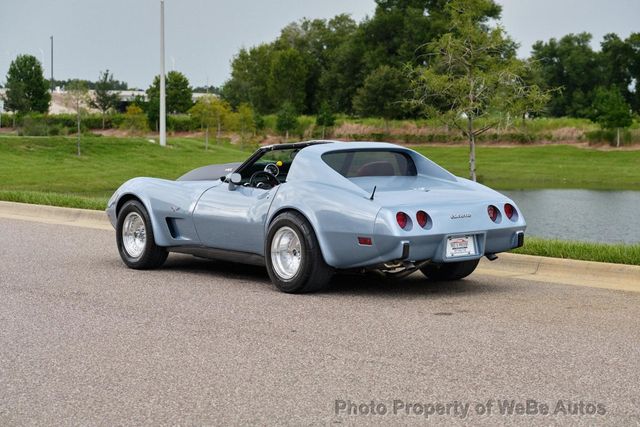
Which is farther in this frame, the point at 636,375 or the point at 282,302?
the point at 282,302

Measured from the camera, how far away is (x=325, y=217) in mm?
9125

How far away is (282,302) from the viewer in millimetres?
8922

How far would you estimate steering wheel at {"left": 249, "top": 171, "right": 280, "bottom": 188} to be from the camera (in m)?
10.1

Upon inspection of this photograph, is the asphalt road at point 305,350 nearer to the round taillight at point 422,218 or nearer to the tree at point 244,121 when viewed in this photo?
the round taillight at point 422,218

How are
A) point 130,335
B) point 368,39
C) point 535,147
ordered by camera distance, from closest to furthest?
point 130,335 → point 535,147 → point 368,39

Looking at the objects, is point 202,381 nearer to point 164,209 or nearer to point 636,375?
point 636,375

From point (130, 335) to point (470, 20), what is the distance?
25933mm

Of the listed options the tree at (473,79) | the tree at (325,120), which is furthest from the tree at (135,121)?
the tree at (473,79)

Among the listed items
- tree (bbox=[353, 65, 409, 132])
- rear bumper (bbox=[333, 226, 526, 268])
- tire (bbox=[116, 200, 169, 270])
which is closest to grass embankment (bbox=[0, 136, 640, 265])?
tree (bbox=[353, 65, 409, 132])

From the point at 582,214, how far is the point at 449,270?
20.4 m

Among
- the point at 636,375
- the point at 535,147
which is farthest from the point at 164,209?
the point at 535,147

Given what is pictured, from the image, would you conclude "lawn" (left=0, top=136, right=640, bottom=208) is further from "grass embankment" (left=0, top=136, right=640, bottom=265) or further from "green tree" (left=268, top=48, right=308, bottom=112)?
"green tree" (left=268, top=48, right=308, bottom=112)

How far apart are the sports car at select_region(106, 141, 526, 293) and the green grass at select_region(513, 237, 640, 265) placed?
1719 mm

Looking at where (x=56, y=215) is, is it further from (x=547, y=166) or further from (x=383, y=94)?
(x=383, y=94)
